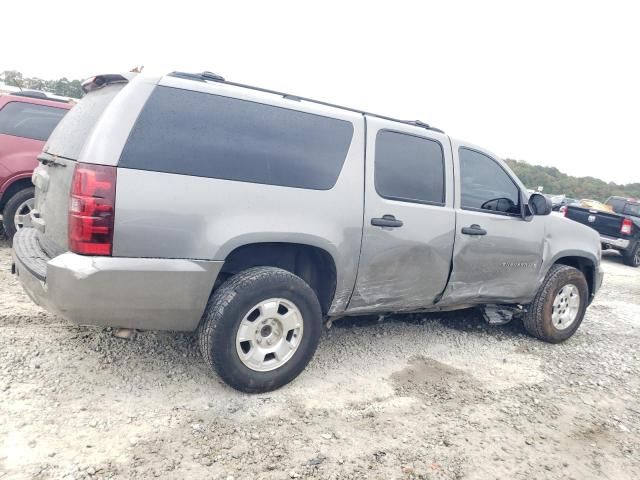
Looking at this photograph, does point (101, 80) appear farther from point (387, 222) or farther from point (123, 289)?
point (387, 222)

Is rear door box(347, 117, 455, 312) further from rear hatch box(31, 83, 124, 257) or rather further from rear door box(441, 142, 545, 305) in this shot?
rear hatch box(31, 83, 124, 257)

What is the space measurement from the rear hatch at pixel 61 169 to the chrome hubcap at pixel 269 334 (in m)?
1.14

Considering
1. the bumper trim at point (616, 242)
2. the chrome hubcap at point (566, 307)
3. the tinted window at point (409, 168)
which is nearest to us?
the tinted window at point (409, 168)

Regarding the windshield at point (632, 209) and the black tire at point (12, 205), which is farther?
the windshield at point (632, 209)

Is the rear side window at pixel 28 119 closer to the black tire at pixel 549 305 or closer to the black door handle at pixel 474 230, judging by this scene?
the black door handle at pixel 474 230

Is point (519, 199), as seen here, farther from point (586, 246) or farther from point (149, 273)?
point (149, 273)

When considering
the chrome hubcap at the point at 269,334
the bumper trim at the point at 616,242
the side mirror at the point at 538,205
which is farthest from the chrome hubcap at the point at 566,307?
the bumper trim at the point at 616,242

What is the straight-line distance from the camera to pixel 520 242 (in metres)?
4.31

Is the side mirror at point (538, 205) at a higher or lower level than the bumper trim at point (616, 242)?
higher

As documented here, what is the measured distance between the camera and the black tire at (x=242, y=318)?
9.29ft

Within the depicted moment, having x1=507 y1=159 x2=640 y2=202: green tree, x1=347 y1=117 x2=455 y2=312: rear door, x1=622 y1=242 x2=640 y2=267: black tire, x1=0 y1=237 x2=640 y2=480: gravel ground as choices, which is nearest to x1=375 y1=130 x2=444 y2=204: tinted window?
x1=347 y1=117 x2=455 y2=312: rear door

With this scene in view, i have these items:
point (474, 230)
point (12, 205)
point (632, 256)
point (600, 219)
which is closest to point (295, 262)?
point (474, 230)

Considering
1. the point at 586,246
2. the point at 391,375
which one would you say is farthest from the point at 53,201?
the point at 586,246

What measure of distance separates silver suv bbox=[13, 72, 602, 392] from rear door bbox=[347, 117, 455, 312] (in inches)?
0.4
